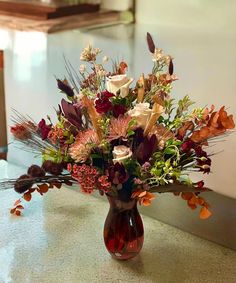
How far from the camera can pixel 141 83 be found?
1.12m

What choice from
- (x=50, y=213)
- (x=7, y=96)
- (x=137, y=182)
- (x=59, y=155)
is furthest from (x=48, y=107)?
(x=137, y=182)

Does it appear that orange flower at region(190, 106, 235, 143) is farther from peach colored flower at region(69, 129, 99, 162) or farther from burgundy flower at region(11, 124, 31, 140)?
burgundy flower at region(11, 124, 31, 140)

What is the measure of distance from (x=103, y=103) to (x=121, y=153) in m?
0.11

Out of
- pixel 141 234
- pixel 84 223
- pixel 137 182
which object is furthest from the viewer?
pixel 84 223

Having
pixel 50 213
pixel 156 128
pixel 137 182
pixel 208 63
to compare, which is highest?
pixel 208 63

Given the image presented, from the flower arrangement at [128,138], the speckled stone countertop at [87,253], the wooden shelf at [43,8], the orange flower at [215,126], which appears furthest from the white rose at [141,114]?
the wooden shelf at [43,8]

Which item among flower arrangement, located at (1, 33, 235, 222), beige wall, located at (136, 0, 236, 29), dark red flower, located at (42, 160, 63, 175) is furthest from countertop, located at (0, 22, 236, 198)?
dark red flower, located at (42, 160, 63, 175)

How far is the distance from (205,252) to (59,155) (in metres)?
0.43

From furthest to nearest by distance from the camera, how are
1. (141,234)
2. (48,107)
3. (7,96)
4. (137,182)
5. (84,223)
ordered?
(7,96), (48,107), (84,223), (141,234), (137,182)

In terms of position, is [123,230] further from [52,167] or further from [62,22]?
[62,22]

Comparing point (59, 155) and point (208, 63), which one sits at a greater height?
point (208, 63)

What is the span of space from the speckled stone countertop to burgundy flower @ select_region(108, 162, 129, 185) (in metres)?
0.24

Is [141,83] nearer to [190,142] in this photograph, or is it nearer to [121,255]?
[190,142]

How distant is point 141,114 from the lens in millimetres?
1058
